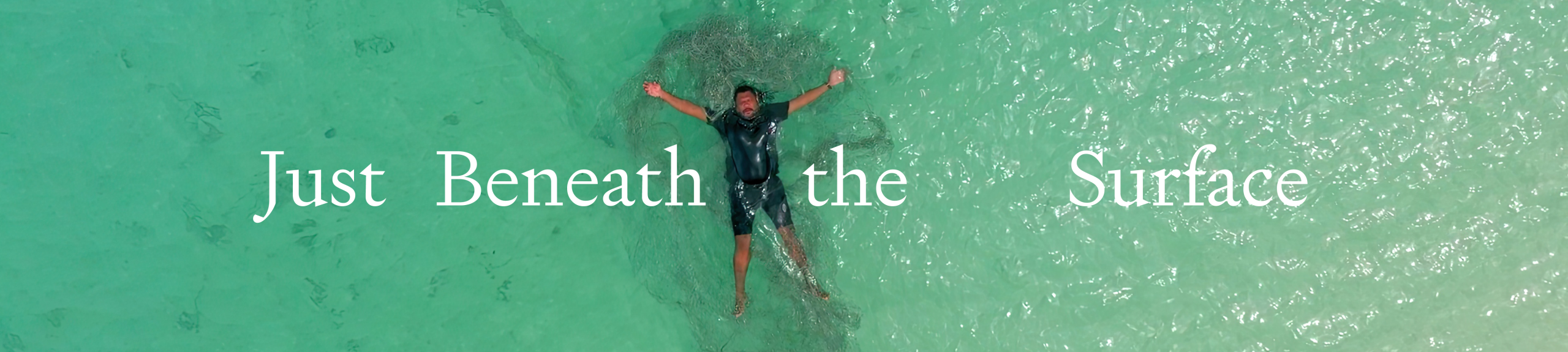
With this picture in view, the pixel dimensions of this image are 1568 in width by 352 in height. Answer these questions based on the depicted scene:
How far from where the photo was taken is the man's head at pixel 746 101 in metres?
2.13

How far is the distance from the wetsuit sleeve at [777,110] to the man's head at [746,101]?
55 millimetres

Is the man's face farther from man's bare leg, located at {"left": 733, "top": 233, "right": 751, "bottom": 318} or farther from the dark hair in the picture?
man's bare leg, located at {"left": 733, "top": 233, "right": 751, "bottom": 318}

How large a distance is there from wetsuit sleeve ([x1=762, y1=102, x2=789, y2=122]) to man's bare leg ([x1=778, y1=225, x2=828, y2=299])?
342 mm

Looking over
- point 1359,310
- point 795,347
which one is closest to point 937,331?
point 795,347

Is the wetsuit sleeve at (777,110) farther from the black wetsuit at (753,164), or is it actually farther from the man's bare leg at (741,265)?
the man's bare leg at (741,265)

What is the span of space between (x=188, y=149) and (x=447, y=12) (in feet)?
3.31

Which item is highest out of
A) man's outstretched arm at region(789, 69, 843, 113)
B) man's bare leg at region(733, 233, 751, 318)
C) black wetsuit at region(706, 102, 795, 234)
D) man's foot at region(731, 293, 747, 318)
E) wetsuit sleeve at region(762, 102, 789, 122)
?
man's outstretched arm at region(789, 69, 843, 113)

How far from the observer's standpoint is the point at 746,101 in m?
2.13

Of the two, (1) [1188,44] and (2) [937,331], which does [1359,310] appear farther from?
(2) [937,331]

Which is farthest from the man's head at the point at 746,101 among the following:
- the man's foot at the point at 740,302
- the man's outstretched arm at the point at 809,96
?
the man's foot at the point at 740,302

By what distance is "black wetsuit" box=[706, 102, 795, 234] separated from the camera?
2.18m

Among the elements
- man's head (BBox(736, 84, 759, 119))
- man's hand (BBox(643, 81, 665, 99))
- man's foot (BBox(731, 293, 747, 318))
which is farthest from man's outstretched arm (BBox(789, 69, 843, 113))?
man's foot (BBox(731, 293, 747, 318))

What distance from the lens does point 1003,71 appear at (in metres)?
2.49

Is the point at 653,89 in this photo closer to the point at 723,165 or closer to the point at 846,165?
the point at 723,165
